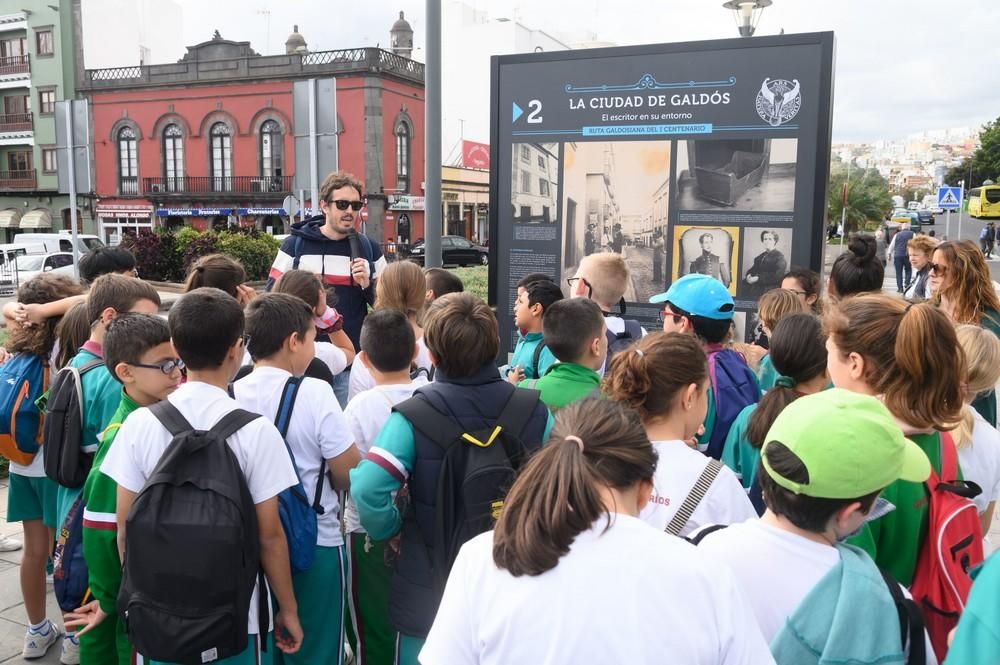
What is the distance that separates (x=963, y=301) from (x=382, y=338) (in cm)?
400

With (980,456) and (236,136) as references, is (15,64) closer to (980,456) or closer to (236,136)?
(236,136)

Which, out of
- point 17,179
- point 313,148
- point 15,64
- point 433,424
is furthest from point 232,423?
point 15,64

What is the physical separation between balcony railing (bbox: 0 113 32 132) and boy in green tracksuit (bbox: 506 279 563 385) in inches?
2045

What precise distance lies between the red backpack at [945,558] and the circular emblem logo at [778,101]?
3953 mm

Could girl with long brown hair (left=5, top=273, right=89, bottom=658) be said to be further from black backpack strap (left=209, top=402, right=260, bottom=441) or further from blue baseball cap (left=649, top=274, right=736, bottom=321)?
blue baseball cap (left=649, top=274, right=736, bottom=321)

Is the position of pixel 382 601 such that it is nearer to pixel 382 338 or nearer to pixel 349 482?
pixel 349 482

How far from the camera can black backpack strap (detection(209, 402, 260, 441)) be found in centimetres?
244

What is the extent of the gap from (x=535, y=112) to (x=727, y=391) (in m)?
3.73

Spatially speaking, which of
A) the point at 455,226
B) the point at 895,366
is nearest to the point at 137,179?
the point at 455,226

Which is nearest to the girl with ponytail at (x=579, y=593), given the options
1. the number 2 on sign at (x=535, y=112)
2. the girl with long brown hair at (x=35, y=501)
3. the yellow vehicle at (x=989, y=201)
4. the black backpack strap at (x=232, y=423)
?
the black backpack strap at (x=232, y=423)

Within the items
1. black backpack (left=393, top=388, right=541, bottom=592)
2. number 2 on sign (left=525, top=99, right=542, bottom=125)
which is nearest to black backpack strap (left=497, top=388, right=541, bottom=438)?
black backpack (left=393, top=388, right=541, bottom=592)

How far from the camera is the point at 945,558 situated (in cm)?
212

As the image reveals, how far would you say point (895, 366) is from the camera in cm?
244

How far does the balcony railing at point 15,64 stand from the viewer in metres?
46.1
